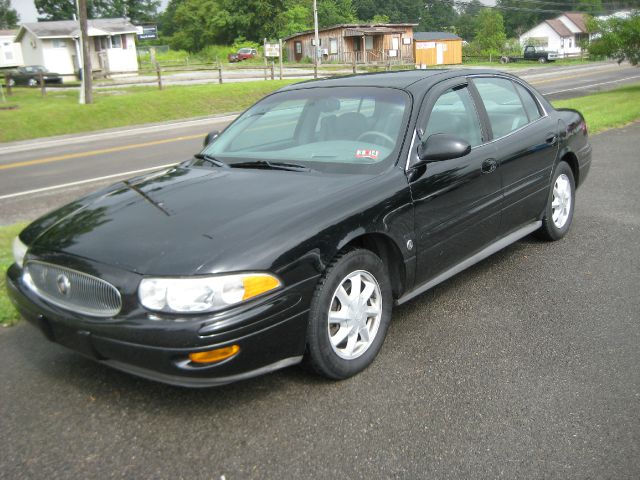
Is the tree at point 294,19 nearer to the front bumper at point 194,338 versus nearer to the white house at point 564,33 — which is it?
the white house at point 564,33

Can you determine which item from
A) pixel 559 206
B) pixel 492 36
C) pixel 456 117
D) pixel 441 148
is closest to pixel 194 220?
Answer: pixel 441 148

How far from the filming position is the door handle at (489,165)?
14.2 ft

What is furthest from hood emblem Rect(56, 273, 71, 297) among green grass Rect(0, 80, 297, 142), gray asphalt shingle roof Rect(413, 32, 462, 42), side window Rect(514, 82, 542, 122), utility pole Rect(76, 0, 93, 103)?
gray asphalt shingle roof Rect(413, 32, 462, 42)

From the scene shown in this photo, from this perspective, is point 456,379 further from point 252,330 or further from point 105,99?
point 105,99

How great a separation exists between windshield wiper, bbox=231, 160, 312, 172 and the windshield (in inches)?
1.5

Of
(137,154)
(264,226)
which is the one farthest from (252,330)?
(137,154)

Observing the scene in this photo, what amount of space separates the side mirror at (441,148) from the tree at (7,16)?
119907 mm

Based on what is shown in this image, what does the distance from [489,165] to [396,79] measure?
2.83 ft

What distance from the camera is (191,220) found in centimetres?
320

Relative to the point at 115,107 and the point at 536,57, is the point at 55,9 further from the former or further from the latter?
the point at 115,107

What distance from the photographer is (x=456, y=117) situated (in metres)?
4.36

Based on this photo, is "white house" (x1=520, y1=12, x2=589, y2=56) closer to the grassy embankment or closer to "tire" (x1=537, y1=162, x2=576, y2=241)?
the grassy embankment

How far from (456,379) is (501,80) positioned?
2.75 meters

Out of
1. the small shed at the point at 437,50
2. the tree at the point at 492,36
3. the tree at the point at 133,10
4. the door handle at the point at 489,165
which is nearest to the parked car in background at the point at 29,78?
the door handle at the point at 489,165
